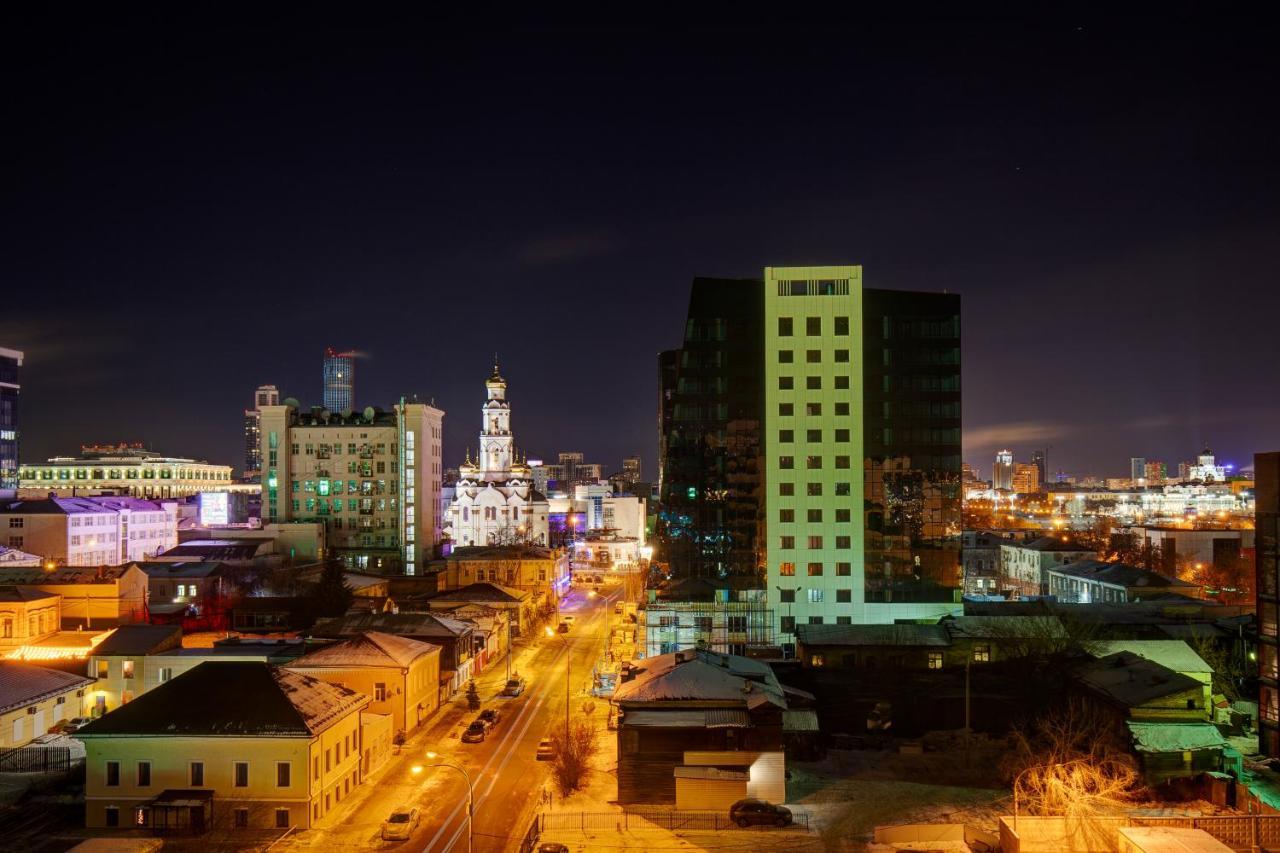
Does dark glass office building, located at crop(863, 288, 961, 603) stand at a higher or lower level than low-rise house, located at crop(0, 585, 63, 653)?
higher

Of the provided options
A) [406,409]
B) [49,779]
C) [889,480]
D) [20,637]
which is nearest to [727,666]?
[889,480]

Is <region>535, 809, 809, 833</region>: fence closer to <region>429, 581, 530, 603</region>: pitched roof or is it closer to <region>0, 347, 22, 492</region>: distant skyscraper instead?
<region>429, 581, 530, 603</region>: pitched roof

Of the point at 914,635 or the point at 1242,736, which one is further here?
the point at 914,635

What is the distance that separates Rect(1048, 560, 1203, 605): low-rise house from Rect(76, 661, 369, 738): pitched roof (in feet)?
A: 156

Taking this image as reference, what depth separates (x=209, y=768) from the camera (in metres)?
28.6

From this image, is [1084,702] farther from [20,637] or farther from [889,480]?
[20,637]

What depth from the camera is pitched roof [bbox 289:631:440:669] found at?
37.2 m

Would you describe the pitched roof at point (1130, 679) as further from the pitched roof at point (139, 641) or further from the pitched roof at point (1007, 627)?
the pitched roof at point (139, 641)

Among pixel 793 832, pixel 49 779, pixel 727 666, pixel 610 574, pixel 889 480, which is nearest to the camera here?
pixel 793 832

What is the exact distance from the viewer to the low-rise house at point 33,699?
35.1 meters

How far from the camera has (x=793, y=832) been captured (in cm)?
2775

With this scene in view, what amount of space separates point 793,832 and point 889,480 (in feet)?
95.3

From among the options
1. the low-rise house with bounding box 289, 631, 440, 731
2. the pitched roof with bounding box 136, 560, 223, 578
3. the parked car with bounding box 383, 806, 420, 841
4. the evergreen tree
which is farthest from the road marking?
the pitched roof with bounding box 136, 560, 223, 578

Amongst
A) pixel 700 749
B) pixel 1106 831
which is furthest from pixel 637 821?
pixel 1106 831
